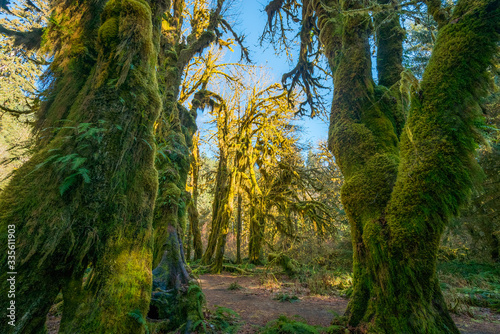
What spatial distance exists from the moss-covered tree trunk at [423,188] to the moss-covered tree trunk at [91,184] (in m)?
3.00

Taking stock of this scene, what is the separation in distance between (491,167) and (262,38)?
9.39 meters

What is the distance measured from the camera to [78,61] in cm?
273

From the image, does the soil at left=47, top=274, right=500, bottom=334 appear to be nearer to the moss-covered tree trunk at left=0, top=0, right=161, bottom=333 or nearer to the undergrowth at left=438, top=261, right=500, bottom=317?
the undergrowth at left=438, top=261, right=500, bottom=317

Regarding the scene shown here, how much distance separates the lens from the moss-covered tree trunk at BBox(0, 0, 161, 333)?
1.78 m

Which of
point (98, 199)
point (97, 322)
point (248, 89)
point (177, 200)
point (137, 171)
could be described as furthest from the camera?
point (248, 89)

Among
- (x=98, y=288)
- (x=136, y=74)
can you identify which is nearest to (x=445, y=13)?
(x=136, y=74)

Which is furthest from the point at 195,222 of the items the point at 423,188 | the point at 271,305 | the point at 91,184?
the point at 423,188

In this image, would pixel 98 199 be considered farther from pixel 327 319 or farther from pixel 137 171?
pixel 327 319

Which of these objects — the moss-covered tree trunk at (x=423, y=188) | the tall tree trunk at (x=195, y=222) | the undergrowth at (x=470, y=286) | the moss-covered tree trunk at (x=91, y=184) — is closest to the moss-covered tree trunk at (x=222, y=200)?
the tall tree trunk at (x=195, y=222)

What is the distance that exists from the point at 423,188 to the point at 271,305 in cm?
465

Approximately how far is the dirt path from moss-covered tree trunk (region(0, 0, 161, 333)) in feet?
8.85

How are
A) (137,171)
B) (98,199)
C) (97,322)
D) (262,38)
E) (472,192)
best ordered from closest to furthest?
(97,322), (98,199), (472,192), (137,171), (262,38)

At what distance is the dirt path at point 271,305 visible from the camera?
379 centimetres

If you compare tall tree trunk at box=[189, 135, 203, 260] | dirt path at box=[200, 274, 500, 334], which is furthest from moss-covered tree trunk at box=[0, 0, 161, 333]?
tall tree trunk at box=[189, 135, 203, 260]
